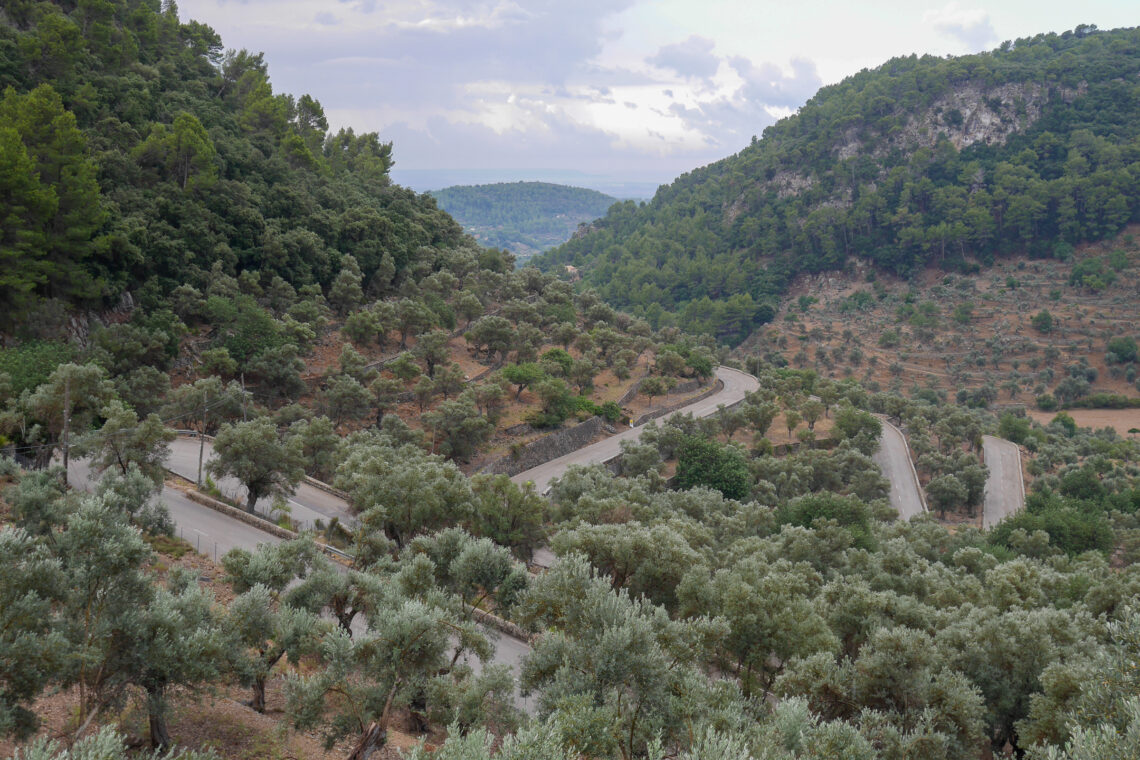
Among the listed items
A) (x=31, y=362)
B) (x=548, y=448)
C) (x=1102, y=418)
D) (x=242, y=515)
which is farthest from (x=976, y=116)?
(x=31, y=362)

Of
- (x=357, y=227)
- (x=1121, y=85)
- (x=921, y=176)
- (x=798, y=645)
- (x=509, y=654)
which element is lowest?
(x=509, y=654)

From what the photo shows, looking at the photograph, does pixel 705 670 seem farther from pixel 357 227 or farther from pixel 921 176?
pixel 921 176

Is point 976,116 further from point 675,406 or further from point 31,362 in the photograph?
point 31,362

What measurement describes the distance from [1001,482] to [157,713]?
5449 cm

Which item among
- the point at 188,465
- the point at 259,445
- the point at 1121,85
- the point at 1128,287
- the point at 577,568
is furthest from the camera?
the point at 1121,85

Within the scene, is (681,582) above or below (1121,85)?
below

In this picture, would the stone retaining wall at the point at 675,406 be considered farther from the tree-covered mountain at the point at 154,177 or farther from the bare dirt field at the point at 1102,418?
the bare dirt field at the point at 1102,418

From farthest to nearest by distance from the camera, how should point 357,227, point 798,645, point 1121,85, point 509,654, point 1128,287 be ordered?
point 1121,85, point 1128,287, point 357,227, point 509,654, point 798,645

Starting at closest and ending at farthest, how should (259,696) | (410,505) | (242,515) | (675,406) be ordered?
(259,696) < (410,505) < (242,515) < (675,406)

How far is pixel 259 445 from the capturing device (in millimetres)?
23359

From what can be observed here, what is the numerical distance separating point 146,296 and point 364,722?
31550 mm

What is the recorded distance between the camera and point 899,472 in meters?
48.5

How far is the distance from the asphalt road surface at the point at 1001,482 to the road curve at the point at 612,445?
1873 cm

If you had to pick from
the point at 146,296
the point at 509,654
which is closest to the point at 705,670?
the point at 509,654
